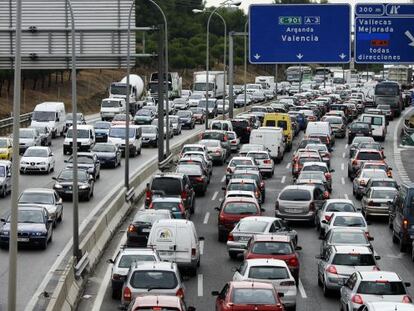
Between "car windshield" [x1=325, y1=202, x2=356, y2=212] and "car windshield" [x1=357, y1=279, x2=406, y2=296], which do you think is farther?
"car windshield" [x1=325, y1=202, x2=356, y2=212]

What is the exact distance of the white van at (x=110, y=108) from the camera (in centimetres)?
8394

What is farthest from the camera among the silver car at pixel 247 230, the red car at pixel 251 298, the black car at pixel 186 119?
the black car at pixel 186 119

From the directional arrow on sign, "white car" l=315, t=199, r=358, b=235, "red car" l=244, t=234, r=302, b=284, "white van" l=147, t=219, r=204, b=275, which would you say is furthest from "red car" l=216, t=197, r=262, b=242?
the directional arrow on sign

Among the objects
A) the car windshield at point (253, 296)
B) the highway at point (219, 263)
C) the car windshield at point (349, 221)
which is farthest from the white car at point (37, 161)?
the car windshield at point (253, 296)

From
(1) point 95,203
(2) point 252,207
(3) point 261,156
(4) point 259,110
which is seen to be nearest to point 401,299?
(2) point 252,207

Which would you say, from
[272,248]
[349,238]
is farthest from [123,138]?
[272,248]

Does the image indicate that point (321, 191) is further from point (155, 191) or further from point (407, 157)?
point (407, 157)

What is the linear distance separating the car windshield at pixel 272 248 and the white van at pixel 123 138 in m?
33.6

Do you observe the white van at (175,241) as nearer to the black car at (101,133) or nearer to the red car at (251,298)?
the red car at (251,298)

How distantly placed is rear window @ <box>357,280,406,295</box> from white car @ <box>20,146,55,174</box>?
31499 millimetres

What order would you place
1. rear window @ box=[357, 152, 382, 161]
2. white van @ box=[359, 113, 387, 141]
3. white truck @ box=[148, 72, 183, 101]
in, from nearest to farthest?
1. rear window @ box=[357, 152, 382, 161]
2. white van @ box=[359, 113, 387, 141]
3. white truck @ box=[148, 72, 183, 101]

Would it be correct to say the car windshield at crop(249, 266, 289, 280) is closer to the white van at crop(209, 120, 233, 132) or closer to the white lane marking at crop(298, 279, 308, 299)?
the white lane marking at crop(298, 279, 308, 299)

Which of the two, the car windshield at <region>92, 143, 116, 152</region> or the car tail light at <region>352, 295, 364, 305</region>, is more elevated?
the car windshield at <region>92, 143, 116, 152</region>

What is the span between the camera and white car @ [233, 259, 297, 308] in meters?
24.9
